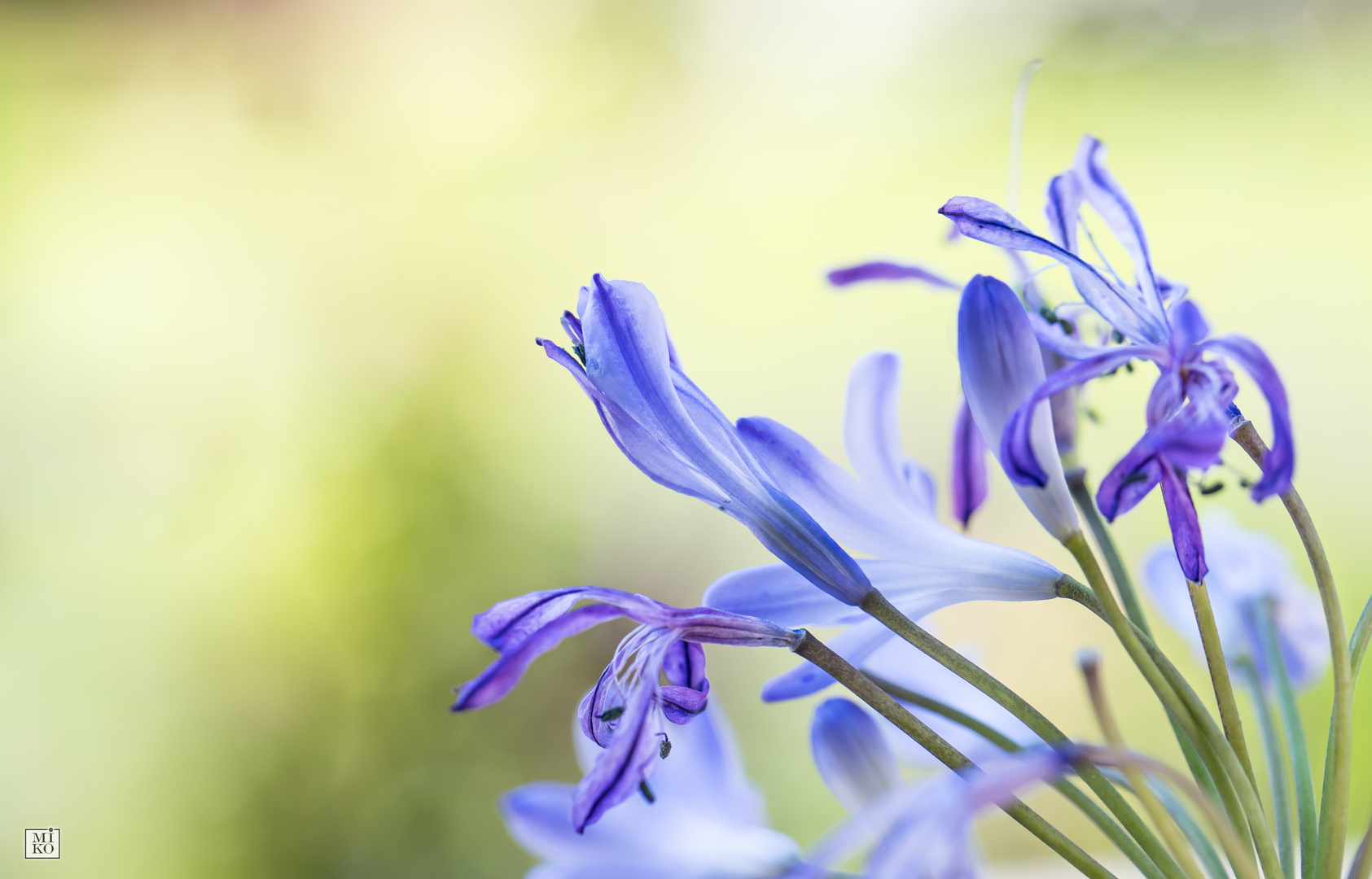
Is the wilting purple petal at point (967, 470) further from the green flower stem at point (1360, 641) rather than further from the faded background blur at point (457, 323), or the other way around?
the faded background blur at point (457, 323)

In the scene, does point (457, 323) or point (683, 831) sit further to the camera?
point (457, 323)

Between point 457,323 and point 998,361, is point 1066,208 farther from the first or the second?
point 457,323

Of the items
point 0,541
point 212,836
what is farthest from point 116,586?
point 212,836

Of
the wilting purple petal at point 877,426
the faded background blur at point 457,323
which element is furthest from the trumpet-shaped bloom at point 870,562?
the faded background blur at point 457,323

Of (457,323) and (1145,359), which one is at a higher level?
(457,323)

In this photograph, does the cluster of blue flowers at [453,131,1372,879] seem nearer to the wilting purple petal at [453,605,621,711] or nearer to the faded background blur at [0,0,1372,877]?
the wilting purple petal at [453,605,621,711]

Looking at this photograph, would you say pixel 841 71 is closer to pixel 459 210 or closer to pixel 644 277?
pixel 644 277

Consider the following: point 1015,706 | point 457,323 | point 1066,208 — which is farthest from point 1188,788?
point 457,323
